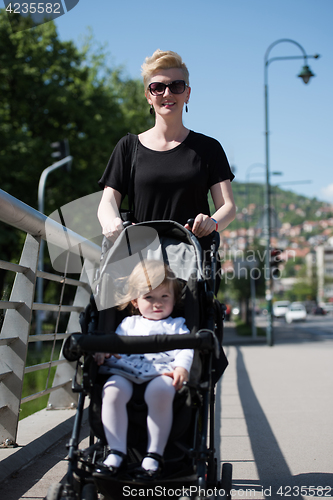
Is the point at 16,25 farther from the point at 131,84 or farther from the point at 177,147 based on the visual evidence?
the point at 177,147

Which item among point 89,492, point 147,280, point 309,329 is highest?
point 147,280

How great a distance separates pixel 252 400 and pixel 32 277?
352cm

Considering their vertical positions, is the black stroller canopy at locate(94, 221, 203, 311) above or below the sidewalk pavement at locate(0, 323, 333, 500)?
above

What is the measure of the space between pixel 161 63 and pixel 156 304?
1566 mm

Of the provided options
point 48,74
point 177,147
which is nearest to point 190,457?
point 177,147

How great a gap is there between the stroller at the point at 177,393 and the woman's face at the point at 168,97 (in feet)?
2.64

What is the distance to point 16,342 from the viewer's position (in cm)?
390

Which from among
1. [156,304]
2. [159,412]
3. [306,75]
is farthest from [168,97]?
[306,75]

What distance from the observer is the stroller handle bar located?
2514 mm

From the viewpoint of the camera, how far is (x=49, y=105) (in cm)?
2719

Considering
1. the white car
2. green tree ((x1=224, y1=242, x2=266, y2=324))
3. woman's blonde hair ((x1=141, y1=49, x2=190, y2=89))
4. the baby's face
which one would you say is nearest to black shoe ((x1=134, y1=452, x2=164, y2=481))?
the baby's face

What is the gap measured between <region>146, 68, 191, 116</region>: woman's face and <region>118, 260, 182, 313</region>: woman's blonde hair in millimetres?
1077

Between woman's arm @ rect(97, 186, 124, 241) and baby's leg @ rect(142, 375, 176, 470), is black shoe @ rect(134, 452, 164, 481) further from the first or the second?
woman's arm @ rect(97, 186, 124, 241)

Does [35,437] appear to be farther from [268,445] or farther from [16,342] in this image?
[268,445]
